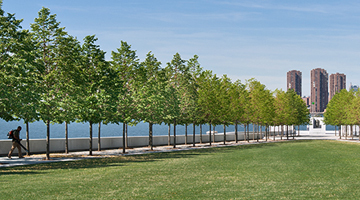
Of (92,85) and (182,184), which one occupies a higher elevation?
(92,85)

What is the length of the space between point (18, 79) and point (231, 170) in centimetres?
1384

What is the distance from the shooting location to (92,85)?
33.2 meters

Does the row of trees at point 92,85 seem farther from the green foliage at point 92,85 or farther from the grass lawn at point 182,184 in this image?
the grass lawn at point 182,184

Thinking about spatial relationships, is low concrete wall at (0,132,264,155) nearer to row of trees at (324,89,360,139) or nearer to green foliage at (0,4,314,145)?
green foliage at (0,4,314,145)

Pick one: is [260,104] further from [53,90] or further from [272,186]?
[272,186]

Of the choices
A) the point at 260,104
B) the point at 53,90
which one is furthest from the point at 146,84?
the point at 260,104

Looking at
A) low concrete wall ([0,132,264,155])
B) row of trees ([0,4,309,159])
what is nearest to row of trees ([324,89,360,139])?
row of trees ([0,4,309,159])

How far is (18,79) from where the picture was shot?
2389 cm

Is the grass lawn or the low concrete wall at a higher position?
the grass lawn

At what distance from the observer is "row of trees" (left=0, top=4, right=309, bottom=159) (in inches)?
965

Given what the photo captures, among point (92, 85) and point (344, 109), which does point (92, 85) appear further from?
point (344, 109)

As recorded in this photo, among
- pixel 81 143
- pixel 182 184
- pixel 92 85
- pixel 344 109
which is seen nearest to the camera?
pixel 182 184

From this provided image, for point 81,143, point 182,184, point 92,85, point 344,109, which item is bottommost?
point 81,143

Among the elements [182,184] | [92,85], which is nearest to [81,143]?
[92,85]
